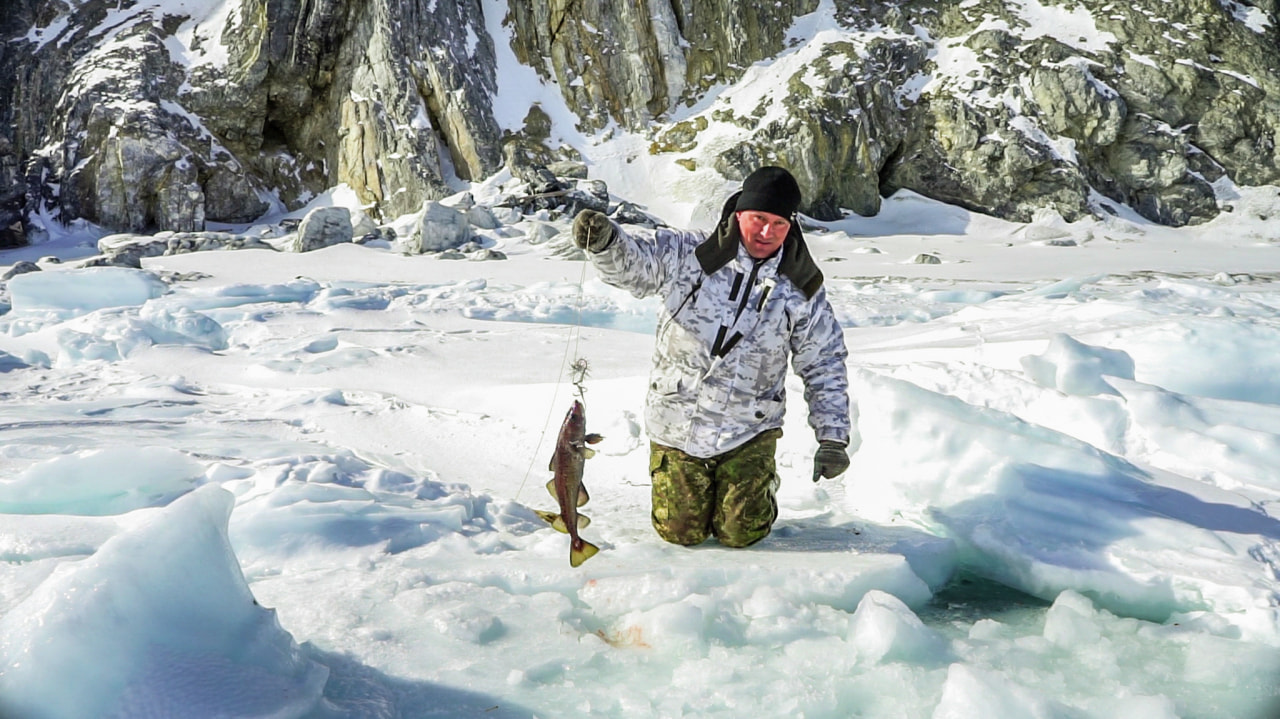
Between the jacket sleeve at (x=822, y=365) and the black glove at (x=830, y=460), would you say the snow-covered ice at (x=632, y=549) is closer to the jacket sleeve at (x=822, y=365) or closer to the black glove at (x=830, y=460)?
the black glove at (x=830, y=460)

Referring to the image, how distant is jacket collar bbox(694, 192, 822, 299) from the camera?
8.60 ft

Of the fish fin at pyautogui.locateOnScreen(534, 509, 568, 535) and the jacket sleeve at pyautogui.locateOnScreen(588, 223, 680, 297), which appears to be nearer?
the fish fin at pyautogui.locateOnScreen(534, 509, 568, 535)

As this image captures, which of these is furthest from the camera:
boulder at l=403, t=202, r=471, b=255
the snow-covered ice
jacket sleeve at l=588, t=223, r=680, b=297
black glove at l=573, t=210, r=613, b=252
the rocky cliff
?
the rocky cliff

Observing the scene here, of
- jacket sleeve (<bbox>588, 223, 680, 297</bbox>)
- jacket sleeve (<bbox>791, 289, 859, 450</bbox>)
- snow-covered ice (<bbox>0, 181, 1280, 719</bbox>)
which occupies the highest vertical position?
jacket sleeve (<bbox>588, 223, 680, 297</bbox>)

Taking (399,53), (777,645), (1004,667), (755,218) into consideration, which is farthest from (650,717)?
(399,53)

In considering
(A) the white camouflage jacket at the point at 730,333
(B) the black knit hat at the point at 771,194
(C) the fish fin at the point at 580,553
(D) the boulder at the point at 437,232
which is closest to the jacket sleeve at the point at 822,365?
(A) the white camouflage jacket at the point at 730,333

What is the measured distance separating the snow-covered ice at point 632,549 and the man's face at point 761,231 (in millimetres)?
585

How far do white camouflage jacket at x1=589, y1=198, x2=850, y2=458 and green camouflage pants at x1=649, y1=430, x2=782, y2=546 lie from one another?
0.17 ft

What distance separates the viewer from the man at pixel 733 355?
8.54 ft

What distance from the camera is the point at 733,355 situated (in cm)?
266

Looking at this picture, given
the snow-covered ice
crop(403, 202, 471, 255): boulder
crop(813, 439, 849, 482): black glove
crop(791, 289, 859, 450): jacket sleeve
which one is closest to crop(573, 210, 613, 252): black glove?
the snow-covered ice

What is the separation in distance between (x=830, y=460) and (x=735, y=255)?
750mm

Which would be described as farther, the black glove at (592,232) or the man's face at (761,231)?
the man's face at (761,231)

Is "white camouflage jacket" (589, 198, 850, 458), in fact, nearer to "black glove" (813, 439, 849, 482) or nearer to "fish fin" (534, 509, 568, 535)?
"black glove" (813, 439, 849, 482)
